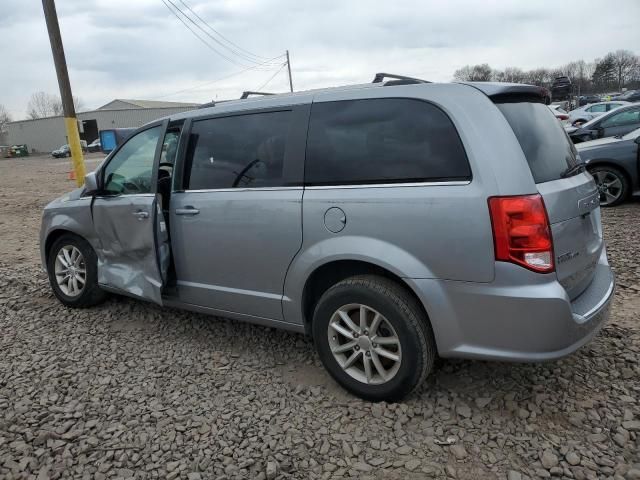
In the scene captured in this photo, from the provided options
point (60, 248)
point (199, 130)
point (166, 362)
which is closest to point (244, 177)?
point (199, 130)

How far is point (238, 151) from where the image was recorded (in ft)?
11.2

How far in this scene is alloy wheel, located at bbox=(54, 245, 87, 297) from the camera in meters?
4.59

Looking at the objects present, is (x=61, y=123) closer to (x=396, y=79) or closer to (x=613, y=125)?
(x=613, y=125)

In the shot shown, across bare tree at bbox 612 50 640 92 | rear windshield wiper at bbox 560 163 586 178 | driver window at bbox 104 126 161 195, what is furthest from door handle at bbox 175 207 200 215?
bare tree at bbox 612 50 640 92

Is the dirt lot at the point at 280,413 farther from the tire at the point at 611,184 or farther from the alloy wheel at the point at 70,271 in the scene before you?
the tire at the point at 611,184

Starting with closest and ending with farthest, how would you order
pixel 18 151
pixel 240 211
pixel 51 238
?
1. pixel 240 211
2. pixel 51 238
3. pixel 18 151

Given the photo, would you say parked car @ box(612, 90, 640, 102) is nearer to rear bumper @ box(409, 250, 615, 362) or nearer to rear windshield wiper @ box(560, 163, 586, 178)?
rear windshield wiper @ box(560, 163, 586, 178)

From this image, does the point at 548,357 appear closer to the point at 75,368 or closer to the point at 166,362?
the point at 166,362

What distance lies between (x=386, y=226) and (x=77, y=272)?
3247 mm

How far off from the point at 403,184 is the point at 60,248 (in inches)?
139

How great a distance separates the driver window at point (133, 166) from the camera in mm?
3959

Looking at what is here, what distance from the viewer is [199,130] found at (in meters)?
3.66

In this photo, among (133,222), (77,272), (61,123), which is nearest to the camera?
(133,222)

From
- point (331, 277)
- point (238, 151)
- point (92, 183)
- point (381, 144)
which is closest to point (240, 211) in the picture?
point (238, 151)
